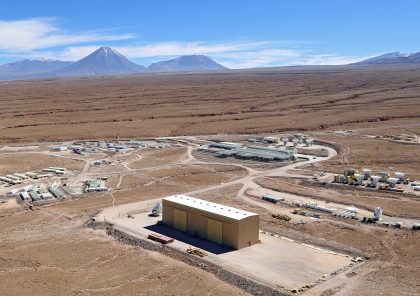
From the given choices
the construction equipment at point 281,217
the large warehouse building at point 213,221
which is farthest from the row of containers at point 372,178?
the large warehouse building at point 213,221

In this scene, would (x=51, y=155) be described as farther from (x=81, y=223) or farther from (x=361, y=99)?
(x=361, y=99)

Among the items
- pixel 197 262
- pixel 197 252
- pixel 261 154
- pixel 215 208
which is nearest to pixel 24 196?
pixel 215 208

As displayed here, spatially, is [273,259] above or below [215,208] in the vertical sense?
below

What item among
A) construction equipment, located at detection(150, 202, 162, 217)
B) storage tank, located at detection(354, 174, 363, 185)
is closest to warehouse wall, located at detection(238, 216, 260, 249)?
construction equipment, located at detection(150, 202, 162, 217)

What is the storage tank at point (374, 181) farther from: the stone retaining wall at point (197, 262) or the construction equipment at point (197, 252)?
the stone retaining wall at point (197, 262)

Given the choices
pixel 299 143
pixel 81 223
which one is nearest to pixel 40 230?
pixel 81 223

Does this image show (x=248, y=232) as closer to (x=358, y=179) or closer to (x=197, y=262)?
(x=197, y=262)

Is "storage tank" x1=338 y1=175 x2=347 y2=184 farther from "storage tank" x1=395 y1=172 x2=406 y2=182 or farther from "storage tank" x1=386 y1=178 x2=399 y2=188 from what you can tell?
"storage tank" x1=395 y1=172 x2=406 y2=182
